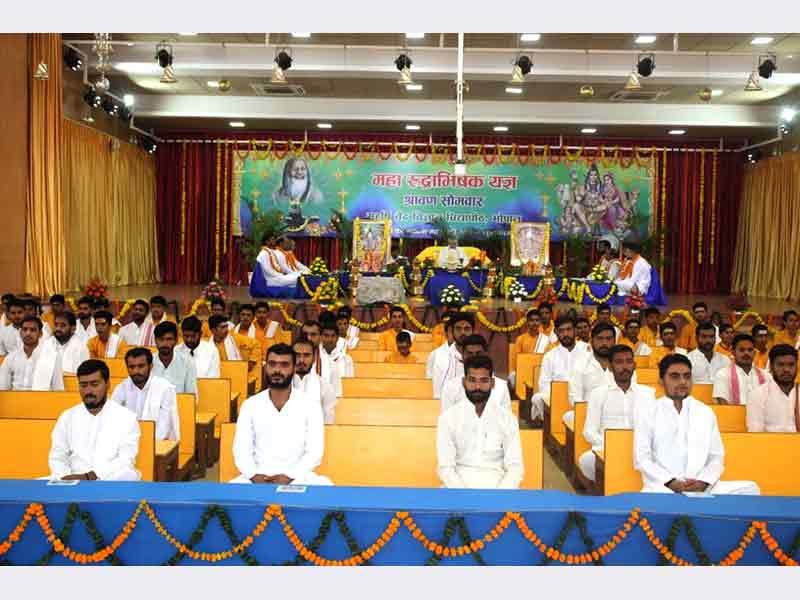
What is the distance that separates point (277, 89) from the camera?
52.4 ft

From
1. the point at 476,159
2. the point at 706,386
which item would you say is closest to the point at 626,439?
the point at 706,386

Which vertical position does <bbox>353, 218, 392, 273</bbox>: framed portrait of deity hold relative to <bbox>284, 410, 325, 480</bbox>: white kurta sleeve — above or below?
above

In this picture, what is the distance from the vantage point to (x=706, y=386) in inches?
251

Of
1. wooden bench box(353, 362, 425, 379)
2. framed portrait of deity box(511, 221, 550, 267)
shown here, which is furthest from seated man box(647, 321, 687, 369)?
framed portrait of deity box(511, 221, 550, 267)

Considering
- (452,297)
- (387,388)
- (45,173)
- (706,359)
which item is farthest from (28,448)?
(45,173)

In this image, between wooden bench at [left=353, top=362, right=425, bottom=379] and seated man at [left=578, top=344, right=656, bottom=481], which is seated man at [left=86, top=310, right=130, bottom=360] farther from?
seated man at [left=578, top=344, right=656, bottom=481]

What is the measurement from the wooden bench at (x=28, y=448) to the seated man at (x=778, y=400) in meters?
3.83

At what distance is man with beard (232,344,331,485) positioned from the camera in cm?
449

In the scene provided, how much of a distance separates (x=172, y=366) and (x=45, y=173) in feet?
28.7

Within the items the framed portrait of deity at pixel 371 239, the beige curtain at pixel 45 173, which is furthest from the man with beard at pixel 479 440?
the framed portrait of deity at pixel 371 239

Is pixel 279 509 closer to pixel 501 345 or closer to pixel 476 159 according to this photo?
pixel 501 345

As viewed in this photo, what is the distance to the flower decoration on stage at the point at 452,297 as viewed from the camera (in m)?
13.2

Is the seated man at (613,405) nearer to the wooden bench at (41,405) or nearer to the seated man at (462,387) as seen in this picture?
the seated man at (462,387)

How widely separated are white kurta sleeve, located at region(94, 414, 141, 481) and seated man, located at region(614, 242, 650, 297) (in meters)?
11.8
